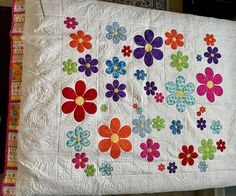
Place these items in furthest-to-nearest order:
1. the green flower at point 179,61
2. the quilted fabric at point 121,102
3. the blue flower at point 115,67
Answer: the green flower at point 179,61 < the blue flower at point 115,67 < the quilted fabric at point 121,102

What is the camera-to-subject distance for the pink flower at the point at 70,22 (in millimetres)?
1217

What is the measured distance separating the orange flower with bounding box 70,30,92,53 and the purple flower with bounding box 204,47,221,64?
2.00ft

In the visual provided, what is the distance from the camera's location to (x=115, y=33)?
1277 millimetres

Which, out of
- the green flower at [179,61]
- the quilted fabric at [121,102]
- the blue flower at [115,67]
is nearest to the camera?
the quilted fabric at [121,102]

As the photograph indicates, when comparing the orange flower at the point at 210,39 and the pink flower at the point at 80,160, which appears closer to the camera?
the pink flower at the point at 80,160

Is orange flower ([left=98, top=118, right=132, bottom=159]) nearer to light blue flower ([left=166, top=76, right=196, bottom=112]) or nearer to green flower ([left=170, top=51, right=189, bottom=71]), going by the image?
light blue flower ([left=166, top=76, right=196, bottom=112])

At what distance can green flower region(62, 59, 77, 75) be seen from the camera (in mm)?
1190

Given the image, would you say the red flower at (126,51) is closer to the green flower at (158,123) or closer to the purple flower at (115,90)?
the purple flower at (115,90)

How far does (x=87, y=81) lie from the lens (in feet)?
3.98

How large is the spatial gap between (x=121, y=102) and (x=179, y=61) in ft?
1.21

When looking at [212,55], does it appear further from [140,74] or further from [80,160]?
[80,160]

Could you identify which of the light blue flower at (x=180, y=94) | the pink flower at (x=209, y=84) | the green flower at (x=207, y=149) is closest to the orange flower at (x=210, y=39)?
the pink flower at (x=209, y=84)

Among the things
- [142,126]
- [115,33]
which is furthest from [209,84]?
[115,33]

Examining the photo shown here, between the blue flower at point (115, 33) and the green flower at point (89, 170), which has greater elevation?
the blue flower at point (115, 33)
